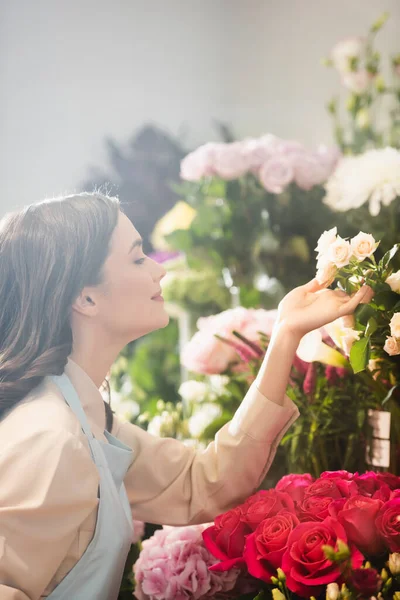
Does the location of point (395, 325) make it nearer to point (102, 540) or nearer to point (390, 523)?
point (390, 523)

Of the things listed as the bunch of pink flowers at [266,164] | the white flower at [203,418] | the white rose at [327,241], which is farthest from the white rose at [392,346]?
the bunch of pink flowers at [266,164]

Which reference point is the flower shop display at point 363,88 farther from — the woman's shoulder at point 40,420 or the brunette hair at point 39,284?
the woman's shoulder at point 40,420

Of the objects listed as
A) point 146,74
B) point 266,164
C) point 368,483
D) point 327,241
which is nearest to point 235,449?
point 368,483

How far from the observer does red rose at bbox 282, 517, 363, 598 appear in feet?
Answer: 2.30

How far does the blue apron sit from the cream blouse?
0.04 feet

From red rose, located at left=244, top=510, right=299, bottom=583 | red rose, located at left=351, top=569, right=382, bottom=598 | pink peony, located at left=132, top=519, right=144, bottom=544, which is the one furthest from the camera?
pink peony, located at left=132, top=519, right=144, bottom=544

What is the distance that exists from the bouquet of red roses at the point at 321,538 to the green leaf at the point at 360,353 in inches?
5.3

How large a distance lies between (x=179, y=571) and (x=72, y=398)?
0.26 meters

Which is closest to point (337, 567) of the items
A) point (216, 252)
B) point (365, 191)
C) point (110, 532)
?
point (110, 532)

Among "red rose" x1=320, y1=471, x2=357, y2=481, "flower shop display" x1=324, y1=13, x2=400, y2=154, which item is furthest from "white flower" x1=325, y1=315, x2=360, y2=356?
"flower shop display" x1=324, y1=13, x2=400, y2=154

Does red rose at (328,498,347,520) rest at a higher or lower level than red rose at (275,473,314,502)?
higher

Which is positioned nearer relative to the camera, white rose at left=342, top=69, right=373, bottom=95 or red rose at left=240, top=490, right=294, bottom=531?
red rose at left=240, top=490, right=294, bottom=531

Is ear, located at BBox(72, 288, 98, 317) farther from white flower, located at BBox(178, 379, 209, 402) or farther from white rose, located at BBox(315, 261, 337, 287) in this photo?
white flower, located at BBox(178, 379, 209, 402)

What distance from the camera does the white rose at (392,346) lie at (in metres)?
0.80
